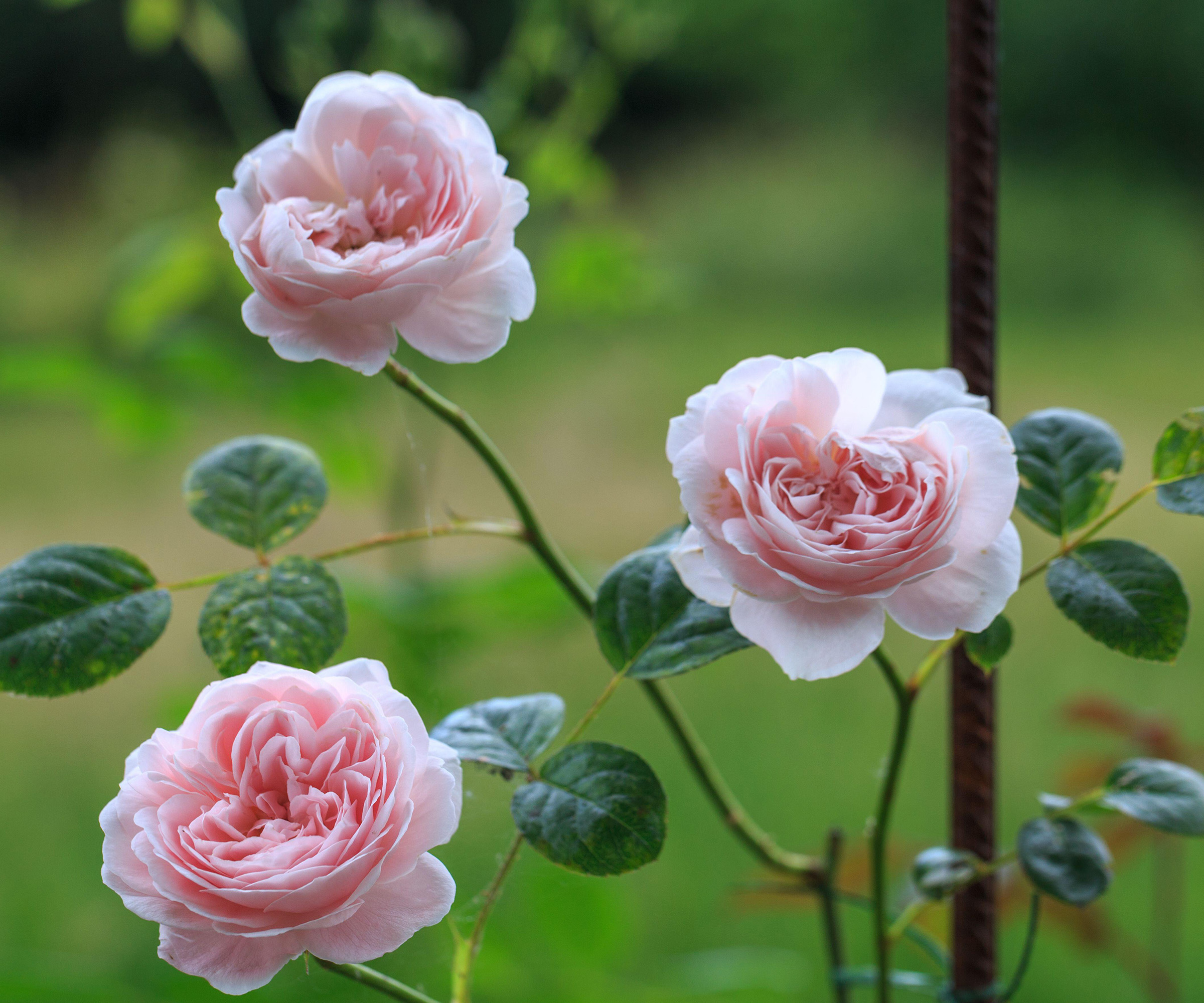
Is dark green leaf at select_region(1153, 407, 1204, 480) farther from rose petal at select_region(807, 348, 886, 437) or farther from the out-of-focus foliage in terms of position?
the out-of-focus foliage

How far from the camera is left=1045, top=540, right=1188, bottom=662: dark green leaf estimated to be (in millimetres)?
175

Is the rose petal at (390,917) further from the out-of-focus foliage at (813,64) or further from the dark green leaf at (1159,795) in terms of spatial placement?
the out-of-focus foliage at (813,64)

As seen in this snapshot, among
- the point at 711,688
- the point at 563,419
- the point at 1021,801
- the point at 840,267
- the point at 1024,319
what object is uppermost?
the point at 840,267

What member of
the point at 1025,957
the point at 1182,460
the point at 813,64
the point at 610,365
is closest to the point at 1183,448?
the point at 1182,460

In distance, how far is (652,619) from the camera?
19 centimetres

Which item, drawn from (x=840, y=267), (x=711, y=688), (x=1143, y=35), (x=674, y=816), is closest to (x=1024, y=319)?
(x=840, y=267)

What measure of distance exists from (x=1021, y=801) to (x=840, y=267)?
46.3 inches

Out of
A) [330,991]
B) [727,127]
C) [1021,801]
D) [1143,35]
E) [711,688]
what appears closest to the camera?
[330,991]

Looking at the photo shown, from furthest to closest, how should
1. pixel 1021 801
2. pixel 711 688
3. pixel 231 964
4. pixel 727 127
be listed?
pixel 727 127
pixel 711 688
pixel 1021 801
pixel 231 964

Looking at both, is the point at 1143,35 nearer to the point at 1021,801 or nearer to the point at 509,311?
the point at 1021,801

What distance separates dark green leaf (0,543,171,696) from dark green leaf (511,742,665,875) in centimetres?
7

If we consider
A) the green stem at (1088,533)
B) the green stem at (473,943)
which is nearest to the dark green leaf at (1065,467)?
the green stem at (1088,533)

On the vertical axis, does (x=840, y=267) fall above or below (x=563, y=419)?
above

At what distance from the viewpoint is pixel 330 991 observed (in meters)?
0.24
